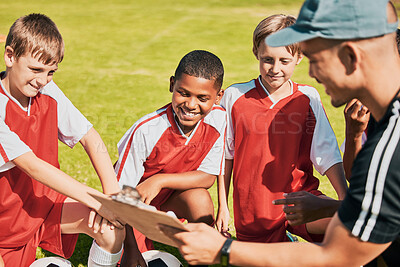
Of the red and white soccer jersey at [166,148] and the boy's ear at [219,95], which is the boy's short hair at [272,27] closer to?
the boy's ear at [219,95]

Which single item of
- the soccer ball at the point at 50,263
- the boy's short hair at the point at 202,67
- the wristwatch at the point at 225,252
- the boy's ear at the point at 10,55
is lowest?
the soccer ball at the point at 50,263

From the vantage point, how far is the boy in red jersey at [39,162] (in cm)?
270

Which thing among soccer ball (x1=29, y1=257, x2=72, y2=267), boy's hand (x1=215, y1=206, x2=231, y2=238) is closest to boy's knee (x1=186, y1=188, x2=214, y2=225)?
boy's hand (x1=215, y1=206, x2=231, y2=238)

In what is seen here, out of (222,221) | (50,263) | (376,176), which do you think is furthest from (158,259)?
(376,176)

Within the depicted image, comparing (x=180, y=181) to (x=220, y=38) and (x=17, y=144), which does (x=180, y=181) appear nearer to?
(x=17, y=144)

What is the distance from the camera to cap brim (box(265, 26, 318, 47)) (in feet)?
6.45

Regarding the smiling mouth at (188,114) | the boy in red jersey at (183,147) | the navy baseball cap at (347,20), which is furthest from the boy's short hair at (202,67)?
the navy baseball cap at (347,20)

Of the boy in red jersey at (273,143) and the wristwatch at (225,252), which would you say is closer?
the wristwatch at (225,252)

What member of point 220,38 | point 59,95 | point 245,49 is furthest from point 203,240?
point 220,38

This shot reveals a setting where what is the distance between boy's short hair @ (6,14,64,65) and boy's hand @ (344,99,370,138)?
1911 mm

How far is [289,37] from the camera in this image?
203 cm

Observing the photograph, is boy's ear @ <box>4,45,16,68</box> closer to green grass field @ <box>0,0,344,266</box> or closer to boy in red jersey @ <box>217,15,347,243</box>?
green grass field @ <box>0,0,344,266</box>

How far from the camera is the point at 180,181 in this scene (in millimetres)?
3164

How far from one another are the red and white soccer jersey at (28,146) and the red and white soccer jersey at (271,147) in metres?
1.10
